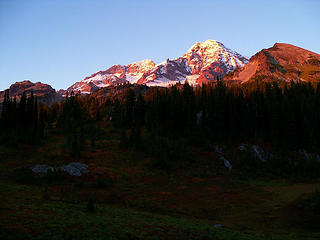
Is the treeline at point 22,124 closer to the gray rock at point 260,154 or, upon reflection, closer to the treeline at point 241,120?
the treeline at point 241,120

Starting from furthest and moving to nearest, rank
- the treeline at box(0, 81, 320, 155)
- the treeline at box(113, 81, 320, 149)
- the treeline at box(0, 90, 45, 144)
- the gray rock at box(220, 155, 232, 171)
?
the treeline at box(113, 81, 320, 149)
the treeline at box(0, 81, 320, 155)
the treeline at box(0, 90, 45, 144)
the gray rock at box(220, 155, 232, 171)

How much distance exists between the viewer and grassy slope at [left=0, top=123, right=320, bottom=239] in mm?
15094

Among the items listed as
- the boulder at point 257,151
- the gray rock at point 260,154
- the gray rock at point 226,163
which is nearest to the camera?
the gray rock at point 226,163

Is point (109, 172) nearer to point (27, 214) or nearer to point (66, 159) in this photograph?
point (66, 159)

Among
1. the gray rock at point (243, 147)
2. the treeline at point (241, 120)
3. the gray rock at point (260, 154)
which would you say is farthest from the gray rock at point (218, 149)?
the gray rock at point (260, 154)

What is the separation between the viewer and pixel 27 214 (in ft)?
52.8

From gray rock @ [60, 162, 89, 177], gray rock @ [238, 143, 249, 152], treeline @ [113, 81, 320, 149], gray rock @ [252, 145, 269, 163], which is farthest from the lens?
treeline @ [113, 81, 320, 149]

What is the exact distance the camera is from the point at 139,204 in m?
26.5

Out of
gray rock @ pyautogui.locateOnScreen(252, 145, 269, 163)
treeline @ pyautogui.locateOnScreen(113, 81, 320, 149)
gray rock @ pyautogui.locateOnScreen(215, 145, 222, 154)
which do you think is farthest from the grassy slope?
treeline @ pyautogui.locateOnScreen(113, 81, 320, 149)

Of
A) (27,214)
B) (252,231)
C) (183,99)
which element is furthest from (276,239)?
(183,99)

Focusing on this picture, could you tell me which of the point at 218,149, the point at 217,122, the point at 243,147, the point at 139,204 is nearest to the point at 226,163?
the point at 218,149

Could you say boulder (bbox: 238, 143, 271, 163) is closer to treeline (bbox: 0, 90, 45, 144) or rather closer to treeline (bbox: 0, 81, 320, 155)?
treeline (bbox: 0, 81, 320, 155)

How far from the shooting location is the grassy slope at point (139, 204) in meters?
15.1

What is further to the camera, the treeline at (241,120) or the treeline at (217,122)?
the treeline at (241,120)
